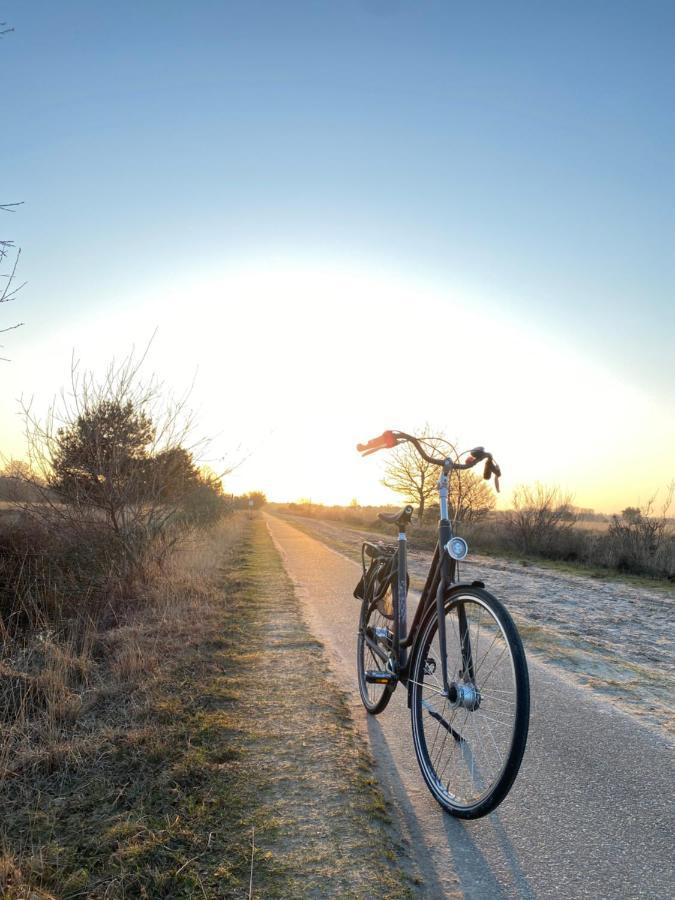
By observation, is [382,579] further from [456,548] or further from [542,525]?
[542,525]

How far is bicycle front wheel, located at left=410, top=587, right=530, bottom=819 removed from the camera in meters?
2.29

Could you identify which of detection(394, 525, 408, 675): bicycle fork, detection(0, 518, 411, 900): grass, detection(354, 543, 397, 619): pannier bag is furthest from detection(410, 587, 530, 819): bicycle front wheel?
detection(354, 543, 397, 619): pannier bag

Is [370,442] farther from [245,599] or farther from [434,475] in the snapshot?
[434,475]

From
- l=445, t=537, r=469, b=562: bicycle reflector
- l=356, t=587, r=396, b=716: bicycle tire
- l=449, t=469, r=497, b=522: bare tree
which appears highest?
l=449, t=469, r=497, b=522: bare tree

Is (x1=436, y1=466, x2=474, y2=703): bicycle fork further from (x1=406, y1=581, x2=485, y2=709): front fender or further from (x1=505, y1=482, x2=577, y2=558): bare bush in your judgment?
(x1=505, y1=482, x2=577, y2=558): bare bush

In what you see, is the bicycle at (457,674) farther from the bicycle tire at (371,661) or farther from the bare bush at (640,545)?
the bare bush at (640,545)

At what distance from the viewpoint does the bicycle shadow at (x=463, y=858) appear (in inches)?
88.0

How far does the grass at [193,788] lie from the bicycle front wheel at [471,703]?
1.39 ft

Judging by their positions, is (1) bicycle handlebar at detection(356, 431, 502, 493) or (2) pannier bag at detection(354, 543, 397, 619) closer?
(1) bicycle handlebar at detection(356, 431, 502, 493)

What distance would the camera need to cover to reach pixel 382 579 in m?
4.12

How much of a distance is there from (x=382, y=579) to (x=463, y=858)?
74.9 inches

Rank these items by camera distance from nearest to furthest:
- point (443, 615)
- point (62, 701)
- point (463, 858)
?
point (463, 858) → point (443, 615) → point (62, 701)

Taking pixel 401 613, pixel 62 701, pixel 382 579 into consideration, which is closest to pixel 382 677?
pixel 401 613

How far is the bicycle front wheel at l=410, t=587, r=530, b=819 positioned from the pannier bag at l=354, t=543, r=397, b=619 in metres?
0.69
